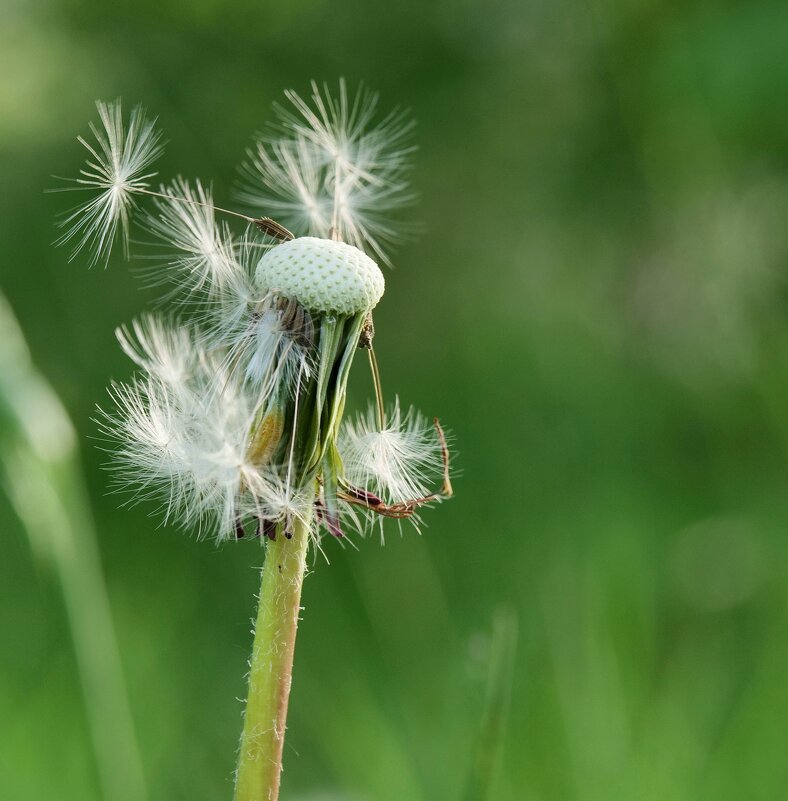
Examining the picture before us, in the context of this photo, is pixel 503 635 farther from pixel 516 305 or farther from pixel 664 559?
pixel 516 305

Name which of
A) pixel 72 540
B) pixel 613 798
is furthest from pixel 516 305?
pixel 72 540

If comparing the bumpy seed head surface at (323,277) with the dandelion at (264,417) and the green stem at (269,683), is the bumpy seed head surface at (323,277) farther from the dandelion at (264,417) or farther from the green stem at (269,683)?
the green stem at (269,683)

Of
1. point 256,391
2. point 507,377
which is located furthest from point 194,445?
point 507,377

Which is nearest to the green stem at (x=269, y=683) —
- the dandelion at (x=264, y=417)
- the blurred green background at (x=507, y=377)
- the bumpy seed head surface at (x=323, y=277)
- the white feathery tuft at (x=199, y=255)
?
the dandelion at (x=264, y=417)

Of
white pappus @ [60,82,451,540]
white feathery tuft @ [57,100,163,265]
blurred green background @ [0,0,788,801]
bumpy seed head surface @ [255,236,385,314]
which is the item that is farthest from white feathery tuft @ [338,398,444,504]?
blurred green background @ [0,0,788,801]

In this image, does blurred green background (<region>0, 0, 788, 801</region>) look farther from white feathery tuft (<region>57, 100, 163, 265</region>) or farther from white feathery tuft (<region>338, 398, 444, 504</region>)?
white feathery tuft (<region>57, 100, 163, 265</region>)

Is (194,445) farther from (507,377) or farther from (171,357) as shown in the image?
(507,377)

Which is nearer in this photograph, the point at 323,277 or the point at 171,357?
the point at 323,277
